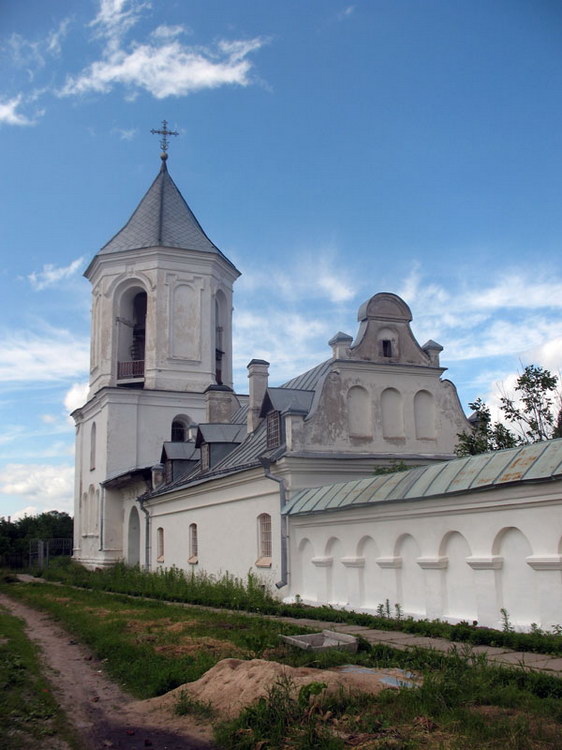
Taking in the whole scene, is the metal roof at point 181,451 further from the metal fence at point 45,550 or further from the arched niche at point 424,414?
the metal fence at point 45,550

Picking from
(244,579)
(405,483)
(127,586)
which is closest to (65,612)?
(244,579)

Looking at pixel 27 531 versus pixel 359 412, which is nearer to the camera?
pixel 359 412

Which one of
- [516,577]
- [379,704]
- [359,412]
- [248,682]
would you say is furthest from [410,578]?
[359,412]

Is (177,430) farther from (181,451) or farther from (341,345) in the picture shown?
(341,345)

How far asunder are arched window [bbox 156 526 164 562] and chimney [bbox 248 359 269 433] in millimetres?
6231

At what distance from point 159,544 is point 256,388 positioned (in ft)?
25.1

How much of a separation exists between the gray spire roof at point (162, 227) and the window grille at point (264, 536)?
18.1 m

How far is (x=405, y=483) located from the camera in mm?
12562

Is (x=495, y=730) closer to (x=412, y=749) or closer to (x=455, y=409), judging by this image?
(x=412, y=749)


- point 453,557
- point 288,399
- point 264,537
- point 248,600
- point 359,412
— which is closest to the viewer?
point 453,557

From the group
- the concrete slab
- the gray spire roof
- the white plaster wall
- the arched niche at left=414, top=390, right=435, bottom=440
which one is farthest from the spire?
the concrete slab

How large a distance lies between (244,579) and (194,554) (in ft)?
15.0

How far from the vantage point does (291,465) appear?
54.3ft

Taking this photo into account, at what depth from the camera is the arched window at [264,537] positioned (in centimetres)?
1769
